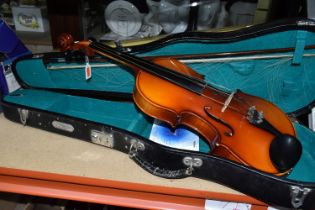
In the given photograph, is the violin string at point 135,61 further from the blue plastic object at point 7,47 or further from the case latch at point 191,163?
the blue plastic object at point 7,47

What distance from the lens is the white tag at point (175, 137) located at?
69 cm

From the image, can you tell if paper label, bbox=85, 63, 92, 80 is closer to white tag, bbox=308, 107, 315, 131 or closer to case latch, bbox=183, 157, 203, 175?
case latch, bbox=183, 157, 203, 175

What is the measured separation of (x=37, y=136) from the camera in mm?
723

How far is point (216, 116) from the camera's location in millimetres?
608

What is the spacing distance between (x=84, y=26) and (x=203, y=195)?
871mm

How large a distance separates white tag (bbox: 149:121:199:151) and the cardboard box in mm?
813

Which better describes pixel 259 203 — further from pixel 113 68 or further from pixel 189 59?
pixel 113 68

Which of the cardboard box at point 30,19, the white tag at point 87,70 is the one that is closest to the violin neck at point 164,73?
the white tag at point 87,70

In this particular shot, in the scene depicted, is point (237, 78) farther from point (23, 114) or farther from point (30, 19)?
point (30, 19)

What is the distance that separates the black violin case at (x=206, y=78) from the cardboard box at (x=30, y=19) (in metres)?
0.49

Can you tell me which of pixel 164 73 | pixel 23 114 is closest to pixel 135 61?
pixel 164 73

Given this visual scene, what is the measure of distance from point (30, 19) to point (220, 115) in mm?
1013

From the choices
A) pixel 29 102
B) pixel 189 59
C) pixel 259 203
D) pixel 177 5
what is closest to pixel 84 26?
pixel 177 5

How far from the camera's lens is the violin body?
1.90ft
